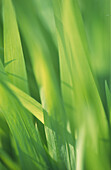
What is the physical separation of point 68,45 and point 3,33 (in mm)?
127

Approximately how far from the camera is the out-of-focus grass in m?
0.29

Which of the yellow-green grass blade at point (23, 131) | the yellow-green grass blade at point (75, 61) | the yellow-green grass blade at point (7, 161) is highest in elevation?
the yellow-green grass blade at point (75, 61)

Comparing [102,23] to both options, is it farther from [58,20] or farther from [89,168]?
[89,168]

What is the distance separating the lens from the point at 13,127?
312 millimetres

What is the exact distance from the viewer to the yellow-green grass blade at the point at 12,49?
0.31 meters

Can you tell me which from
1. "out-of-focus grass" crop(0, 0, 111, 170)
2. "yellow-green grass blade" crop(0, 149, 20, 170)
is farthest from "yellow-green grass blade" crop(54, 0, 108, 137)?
"yellow-green grass blade" crop(0, 149, 20, 170)

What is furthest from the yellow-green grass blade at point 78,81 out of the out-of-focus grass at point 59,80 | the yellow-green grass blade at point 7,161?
the yellow-green grass blade at point 7,161

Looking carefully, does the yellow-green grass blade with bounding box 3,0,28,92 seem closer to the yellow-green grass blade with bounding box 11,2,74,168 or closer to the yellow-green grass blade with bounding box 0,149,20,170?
the yellow-green grass blade with bounding box 11,2,74,168

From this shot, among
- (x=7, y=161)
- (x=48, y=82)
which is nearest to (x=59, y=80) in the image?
(x=48, y=82)

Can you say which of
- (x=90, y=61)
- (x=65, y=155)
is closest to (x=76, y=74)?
(x=90, y=61)

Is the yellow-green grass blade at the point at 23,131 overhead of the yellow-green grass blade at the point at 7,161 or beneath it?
overhead

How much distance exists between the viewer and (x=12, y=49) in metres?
0.32

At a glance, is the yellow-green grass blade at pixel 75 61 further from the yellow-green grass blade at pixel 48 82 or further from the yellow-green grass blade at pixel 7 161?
the yellow-green grass blade at pixel 7 161

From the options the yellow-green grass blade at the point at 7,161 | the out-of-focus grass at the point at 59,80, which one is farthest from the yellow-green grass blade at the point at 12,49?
the yellow-green grass blade at the point at 7,161
